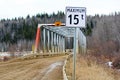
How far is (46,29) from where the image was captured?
60594 millimetres

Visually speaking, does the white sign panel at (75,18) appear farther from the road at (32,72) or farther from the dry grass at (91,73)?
the road at (32,72)

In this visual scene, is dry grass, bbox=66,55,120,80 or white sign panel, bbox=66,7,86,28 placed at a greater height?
white sign panel, bbox=66,7,86,28

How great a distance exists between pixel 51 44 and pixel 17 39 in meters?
75.0

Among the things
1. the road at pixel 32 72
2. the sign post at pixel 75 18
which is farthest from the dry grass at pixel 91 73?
the sign post at pixel 75 18

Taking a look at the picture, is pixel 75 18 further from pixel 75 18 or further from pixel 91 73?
pixel 91 73

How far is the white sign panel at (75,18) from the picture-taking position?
13.3 metres

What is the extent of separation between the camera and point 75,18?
525 inches

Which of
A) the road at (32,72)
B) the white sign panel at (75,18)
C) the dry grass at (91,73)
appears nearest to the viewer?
the white sign panel at (75,18)

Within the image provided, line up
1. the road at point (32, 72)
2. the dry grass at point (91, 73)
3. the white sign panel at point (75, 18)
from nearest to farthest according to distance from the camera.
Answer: the white sign panel at point (75, 18), the dry grass at point (91, 73), the road at point (32, 72)

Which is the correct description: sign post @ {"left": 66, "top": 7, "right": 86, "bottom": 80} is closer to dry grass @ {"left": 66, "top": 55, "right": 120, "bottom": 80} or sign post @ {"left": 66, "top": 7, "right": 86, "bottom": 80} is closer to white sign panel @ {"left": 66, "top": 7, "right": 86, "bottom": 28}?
white sign panel @ {"left": 66, "top": 7, "right": 86, "bottom": 28}

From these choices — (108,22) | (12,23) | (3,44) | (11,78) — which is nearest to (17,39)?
(3,44)

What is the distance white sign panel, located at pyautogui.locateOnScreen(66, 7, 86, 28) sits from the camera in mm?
13312

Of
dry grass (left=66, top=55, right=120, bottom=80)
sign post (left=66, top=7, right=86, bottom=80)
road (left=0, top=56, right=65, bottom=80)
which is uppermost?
A: sign post (left=66, top=7, right=86, bottom=80)

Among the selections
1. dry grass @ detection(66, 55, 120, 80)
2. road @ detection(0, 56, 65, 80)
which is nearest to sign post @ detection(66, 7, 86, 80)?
dry grass @ detection(66, 55, 120, 80)
